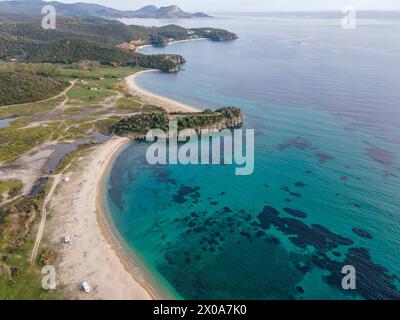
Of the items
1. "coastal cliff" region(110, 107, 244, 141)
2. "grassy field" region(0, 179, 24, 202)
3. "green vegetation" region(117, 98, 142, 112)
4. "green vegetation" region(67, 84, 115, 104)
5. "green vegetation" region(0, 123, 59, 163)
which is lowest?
"grassy field" region(0, 179, 24, 202)

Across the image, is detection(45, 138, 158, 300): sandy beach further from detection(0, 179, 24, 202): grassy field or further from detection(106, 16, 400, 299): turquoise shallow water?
detection(0, 179, 24, 202): grassy field

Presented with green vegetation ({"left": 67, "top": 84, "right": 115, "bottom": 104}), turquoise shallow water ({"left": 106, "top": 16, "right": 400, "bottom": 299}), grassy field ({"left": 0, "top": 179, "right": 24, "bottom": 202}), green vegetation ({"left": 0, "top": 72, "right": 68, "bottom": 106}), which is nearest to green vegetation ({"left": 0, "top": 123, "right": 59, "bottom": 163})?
grassy field ({"left": 0, "top": 179, "right": 24, "bottom": 202})

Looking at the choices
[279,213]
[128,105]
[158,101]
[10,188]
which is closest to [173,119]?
[128,105]

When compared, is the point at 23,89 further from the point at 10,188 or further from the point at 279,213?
the point at 279,213

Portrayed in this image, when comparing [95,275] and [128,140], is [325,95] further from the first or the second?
[95,275]
